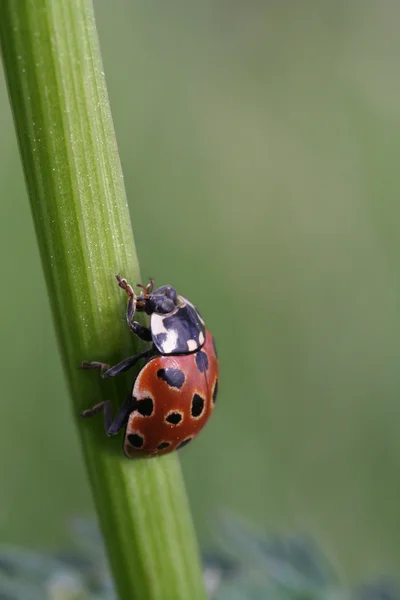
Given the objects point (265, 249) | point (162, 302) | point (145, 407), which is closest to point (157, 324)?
point (162, 302)

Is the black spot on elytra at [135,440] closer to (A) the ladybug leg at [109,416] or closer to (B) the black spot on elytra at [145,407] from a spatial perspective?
(A) the ladybug leg at [109,416]

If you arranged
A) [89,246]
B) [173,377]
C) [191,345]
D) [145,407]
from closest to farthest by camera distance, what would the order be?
[89,246] → [145,407] → [173,377] → [191,345]

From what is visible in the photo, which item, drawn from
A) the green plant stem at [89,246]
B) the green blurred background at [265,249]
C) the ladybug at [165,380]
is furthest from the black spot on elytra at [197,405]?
the green blurred background at [265,249]

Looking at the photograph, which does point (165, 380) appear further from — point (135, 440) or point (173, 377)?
point (135, 440)

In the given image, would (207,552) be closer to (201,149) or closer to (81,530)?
(81,530)

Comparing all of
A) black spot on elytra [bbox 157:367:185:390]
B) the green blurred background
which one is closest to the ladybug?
black spot on elytra [bbox 157:367:185:390]

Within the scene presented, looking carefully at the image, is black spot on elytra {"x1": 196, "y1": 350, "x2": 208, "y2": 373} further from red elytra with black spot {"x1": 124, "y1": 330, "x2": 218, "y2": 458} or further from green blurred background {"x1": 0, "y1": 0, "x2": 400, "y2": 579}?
green blurred background {"x1": 0, "y1": 0, "x2": 400, "y2": 579}
